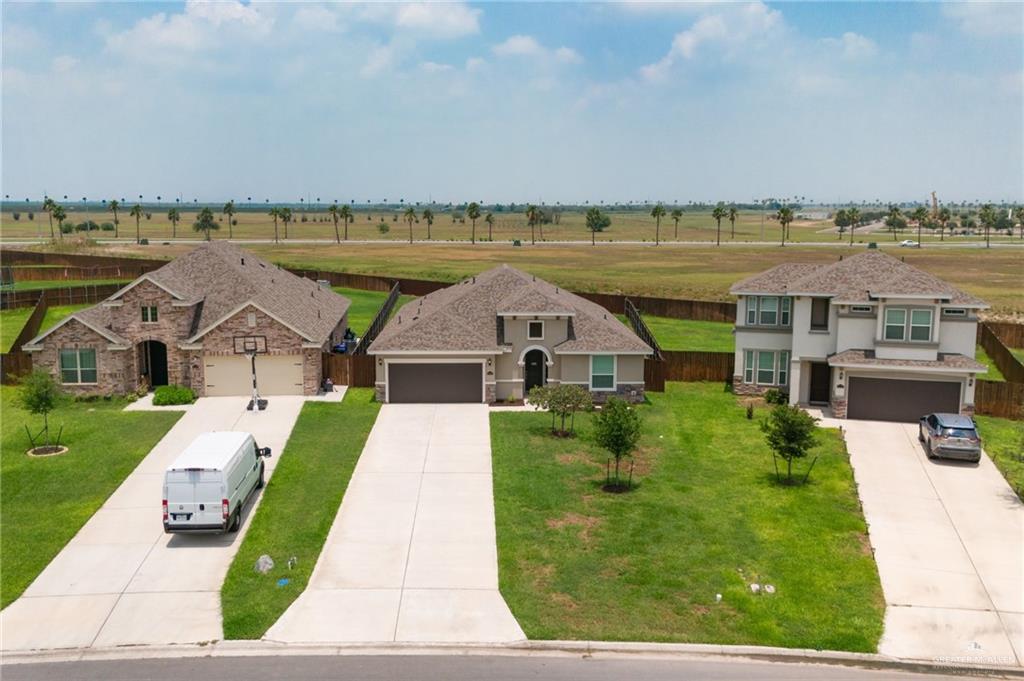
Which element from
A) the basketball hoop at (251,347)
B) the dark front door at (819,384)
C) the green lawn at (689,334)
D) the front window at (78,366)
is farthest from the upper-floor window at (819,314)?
the front window at (78,366)

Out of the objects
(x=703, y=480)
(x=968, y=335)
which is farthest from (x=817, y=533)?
(x=968, y=335)

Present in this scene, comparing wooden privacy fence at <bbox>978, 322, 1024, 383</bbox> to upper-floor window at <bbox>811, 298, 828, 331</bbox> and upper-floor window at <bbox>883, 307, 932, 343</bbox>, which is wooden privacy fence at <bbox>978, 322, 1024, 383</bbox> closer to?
upper-floor window at <bbox>883, 307, 932, 343</bbox>

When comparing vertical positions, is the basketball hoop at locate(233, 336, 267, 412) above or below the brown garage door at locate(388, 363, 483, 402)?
above

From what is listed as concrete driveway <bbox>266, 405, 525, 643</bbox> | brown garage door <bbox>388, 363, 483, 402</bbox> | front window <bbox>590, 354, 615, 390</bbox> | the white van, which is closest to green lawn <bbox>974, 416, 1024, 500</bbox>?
front window <bbox>590, 354, 615, 390</bbox>

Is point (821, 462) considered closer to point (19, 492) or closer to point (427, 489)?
point (427, 489)

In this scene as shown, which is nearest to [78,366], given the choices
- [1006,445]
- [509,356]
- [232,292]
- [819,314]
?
[232,292]

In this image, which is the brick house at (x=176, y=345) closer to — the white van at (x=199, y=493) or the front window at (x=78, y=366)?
the front window at (x=78, y=366)

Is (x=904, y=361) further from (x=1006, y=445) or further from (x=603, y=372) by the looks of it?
(x=603, y=372)
